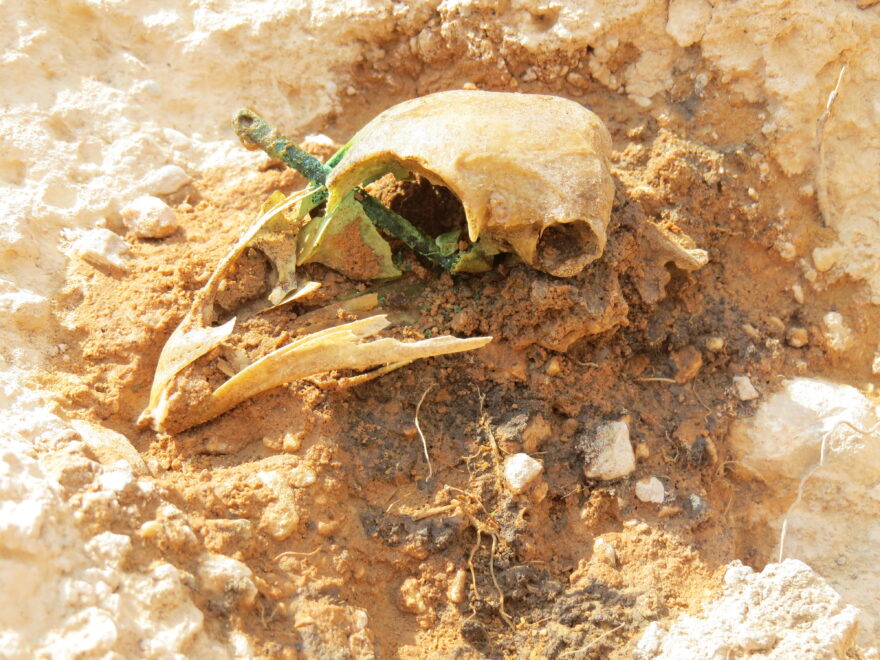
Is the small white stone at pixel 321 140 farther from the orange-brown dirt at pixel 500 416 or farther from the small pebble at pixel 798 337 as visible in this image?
the small pebble at pixel 798 337

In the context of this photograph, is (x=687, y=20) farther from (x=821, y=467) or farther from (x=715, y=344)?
(x=821, y=467)

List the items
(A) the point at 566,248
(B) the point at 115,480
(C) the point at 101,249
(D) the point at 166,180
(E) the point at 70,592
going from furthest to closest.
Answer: (D) the point at 166,180
(C) the point at 101,249
(A) the point at 566,248
(B) the point at 115,480
(E) the point at 70,592

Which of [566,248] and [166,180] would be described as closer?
[566,248]

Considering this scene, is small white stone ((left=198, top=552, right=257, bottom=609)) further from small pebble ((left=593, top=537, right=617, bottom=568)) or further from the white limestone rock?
the white limestone rock

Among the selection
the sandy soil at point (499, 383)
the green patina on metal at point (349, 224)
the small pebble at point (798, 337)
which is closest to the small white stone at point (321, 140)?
the sandy soil at point (499, 383)

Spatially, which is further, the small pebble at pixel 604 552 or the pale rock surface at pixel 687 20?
the pale rock surface at pixel 687 20

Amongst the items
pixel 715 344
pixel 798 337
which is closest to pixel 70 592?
pixel 715 344

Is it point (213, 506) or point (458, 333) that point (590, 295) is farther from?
point (213, 506)
